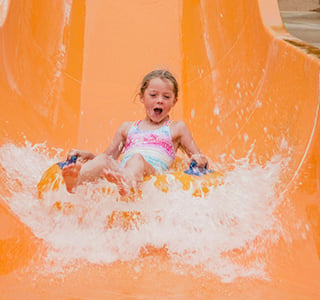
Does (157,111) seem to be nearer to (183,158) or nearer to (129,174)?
(183,158)

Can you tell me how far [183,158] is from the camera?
2.30 m

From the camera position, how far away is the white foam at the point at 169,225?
1579 millimetres

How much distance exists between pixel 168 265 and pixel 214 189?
0.34 m

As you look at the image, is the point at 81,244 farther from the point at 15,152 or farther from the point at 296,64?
the point at 296,64

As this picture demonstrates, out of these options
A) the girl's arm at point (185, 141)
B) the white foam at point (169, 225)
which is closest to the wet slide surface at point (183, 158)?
the white foam at point (169, 225)

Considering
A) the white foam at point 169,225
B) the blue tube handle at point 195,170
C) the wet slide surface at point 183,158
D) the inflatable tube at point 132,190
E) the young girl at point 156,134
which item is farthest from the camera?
the young girl at point 156,134

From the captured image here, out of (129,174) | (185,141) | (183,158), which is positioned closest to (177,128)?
(185,141)

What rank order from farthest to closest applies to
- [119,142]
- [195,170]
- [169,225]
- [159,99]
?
1. [119,142]
2. [159,99]
3. [195,170]
4. [169,225]

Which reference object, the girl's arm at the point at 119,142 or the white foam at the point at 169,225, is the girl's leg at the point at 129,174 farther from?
the girl's arm at the point at 119,142

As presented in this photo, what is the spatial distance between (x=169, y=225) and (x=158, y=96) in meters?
0.61

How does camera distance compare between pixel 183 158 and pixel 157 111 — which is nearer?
pixel 157 111

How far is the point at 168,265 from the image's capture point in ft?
5.02

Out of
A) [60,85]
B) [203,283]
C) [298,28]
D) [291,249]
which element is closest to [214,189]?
[291,249]

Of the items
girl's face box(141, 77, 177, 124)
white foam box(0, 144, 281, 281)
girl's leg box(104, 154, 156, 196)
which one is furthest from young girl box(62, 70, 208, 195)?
white foam box(0, 144, 281, 281)
